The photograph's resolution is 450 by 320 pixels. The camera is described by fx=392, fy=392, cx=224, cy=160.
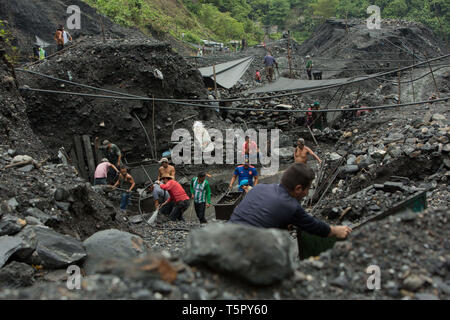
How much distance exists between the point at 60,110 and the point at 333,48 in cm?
2373

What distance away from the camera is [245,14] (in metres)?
51.2

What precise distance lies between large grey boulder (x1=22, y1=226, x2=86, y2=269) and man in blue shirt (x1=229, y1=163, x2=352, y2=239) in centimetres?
206

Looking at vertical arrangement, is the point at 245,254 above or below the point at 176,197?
above

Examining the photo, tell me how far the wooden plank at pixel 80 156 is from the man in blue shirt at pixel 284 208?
1026 cm

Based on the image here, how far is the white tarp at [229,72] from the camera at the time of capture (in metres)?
17.2

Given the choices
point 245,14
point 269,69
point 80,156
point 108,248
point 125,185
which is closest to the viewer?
point 108,248

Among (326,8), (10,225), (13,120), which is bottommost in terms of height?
(10,225)

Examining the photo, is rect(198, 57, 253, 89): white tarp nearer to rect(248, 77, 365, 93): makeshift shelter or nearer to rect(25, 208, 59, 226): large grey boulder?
rect(248, 77, 365, 93): makeshift shelter

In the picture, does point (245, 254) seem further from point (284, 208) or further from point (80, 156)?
point (80, 156)

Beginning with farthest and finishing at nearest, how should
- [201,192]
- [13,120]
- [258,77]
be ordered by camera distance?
[258,77], [201,192], [13,120]

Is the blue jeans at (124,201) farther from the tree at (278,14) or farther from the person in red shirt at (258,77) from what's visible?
the tree at (278,14)

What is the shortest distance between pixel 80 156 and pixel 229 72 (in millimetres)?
8156

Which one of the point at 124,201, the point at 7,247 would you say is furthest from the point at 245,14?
the point at 7,247

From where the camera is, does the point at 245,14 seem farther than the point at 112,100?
Yes
